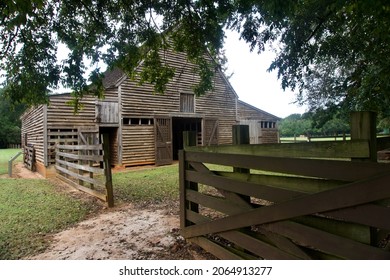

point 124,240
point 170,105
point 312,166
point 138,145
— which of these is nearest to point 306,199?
point 312,166

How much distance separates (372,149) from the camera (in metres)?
1.59

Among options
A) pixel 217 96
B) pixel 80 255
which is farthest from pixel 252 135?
pixel 80 255

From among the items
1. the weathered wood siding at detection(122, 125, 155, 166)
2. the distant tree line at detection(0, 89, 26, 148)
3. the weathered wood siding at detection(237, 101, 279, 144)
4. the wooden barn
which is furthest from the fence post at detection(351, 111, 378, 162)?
the distant tree line at detection(0, 89, 26, 148)

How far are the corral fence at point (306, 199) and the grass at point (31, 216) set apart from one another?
275 centimetres

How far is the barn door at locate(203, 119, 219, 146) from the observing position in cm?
1650

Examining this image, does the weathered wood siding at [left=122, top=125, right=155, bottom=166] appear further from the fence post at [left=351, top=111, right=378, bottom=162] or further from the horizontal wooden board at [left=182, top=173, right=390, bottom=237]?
the fence post at [left=351, top=111, right=378, bottom=162]

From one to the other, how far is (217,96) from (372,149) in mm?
15895

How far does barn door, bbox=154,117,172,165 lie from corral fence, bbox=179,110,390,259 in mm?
11772

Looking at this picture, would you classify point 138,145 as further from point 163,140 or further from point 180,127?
point 180,127

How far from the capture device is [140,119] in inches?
556

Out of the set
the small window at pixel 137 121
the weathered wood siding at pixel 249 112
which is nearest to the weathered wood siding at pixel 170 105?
the small window at pixel 137 121

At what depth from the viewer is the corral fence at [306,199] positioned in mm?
1516

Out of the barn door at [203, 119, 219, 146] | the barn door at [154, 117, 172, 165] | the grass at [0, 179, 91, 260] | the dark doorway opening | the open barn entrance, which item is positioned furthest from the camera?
the open barn entrance
